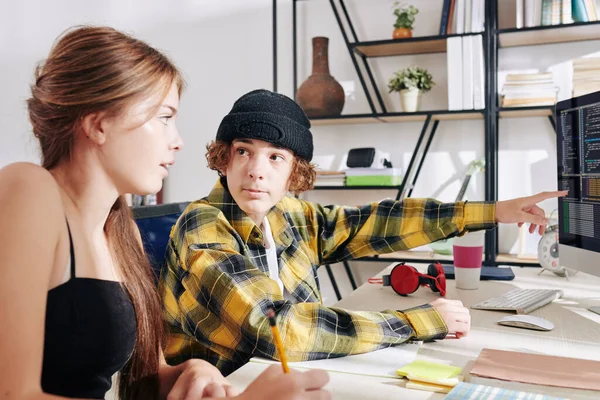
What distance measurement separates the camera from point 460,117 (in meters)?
2.97

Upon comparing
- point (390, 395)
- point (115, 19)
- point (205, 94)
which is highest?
point (115, 19)

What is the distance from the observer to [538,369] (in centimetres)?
98

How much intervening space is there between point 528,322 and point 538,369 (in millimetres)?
315

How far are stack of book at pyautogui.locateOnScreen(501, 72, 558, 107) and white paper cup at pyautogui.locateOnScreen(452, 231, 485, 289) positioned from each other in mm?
1294

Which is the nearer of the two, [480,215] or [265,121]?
[265,121]

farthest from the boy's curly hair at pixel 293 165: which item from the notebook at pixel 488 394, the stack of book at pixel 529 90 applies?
the stack of book at pixel 529 90

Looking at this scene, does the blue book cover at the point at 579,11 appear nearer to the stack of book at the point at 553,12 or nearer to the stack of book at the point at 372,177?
the stack of book at the point at 553,12

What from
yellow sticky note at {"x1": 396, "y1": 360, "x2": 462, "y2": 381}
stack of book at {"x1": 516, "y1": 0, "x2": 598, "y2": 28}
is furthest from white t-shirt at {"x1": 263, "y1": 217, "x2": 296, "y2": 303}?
stack of book at {"x1": 516, "y1": 0, "x2": 598, "y2": 28}

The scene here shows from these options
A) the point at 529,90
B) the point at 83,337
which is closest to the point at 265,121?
the point at 83,337

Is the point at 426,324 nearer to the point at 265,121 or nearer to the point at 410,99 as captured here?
the point at 265,121

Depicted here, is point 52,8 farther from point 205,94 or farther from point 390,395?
point 390,395

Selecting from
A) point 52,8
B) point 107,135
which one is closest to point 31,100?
point 107,135

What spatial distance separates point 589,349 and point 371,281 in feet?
2.59

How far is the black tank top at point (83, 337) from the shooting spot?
74 cm
